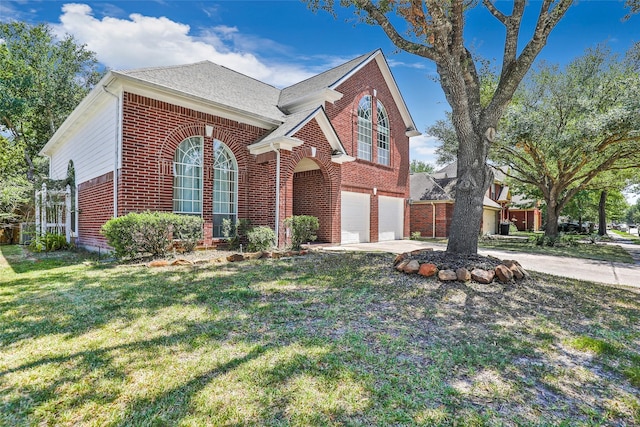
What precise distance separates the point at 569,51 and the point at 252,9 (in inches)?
596

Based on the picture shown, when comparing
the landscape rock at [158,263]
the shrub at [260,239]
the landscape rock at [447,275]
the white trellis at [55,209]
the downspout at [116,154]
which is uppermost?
the downspout at [116,154]

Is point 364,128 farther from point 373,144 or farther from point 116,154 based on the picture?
point 116,154

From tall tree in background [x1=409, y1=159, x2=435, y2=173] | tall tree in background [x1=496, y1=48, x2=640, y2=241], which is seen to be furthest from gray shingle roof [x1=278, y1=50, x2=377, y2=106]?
tall tree in background [x1=409, y1=159, x2=435, y2=173]

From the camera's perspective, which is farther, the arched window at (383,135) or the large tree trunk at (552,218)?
the large tree trunk at (552,218)

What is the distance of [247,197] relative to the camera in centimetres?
1102

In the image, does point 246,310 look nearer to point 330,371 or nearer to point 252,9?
point 330,371

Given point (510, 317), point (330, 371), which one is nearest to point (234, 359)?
point (330, 371)

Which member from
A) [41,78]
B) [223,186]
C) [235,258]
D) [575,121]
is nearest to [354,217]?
[223,186]

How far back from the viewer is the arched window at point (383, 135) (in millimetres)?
16688

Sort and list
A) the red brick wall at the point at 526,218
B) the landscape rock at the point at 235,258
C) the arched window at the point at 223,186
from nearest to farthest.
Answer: the landscape rock at the point at 235,258, the arched window at the point at 223,186, the red brick wall at the point at 526,218

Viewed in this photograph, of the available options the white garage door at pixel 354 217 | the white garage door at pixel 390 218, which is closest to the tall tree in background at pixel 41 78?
the white garage door at pixel 354 217

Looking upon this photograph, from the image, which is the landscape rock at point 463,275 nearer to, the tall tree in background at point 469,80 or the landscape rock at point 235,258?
the tall tree in background at point 469,80

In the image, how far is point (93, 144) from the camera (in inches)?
424

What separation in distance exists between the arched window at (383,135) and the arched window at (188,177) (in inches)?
383
